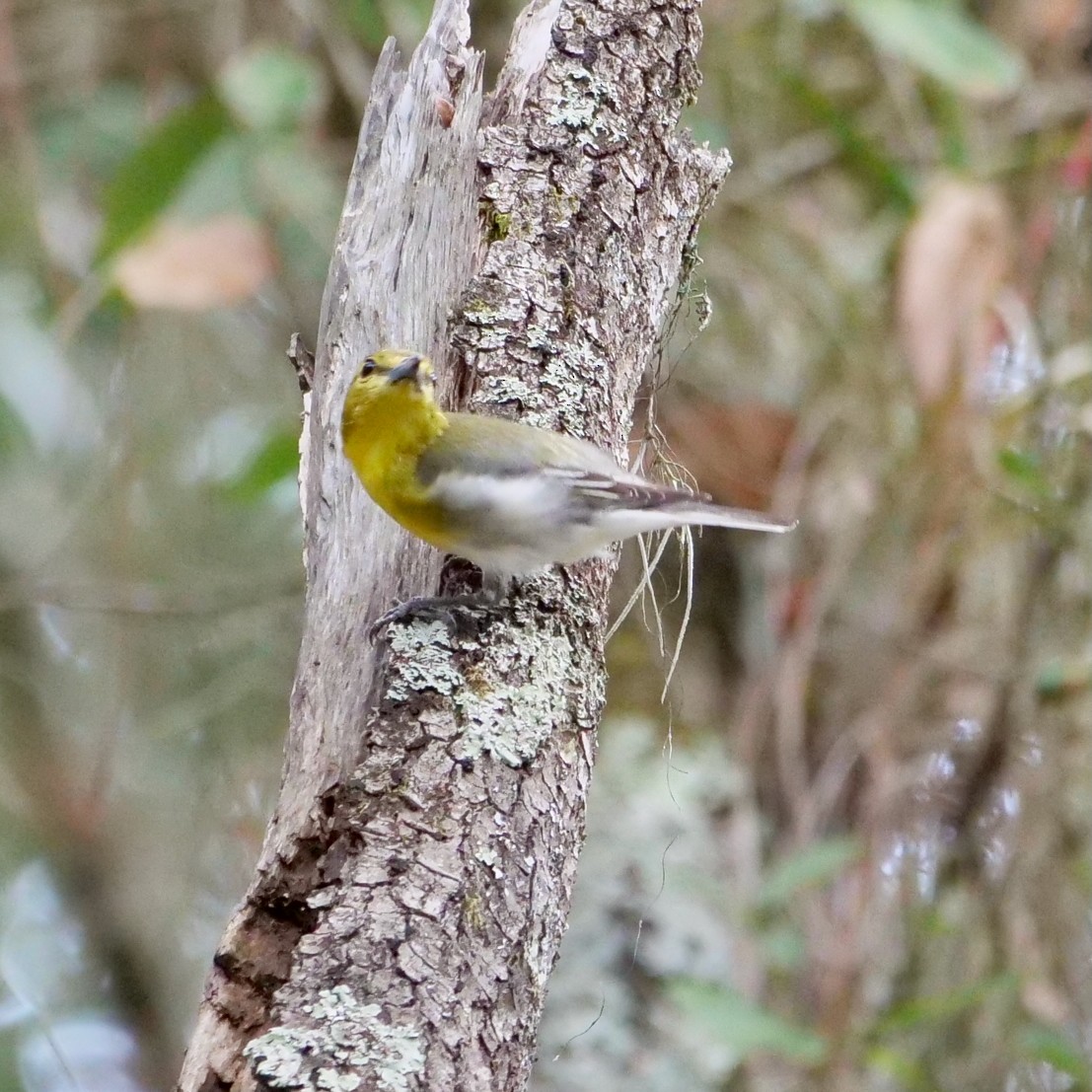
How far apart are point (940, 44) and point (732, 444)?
1.05 metres

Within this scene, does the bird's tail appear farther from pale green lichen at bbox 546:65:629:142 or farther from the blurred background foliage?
the blurred background foliage

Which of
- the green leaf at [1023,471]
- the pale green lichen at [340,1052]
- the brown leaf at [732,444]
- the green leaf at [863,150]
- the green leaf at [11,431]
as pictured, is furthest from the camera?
the green leaf at [863,150]

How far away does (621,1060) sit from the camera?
3109 mm

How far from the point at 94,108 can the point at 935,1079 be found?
3240 mm

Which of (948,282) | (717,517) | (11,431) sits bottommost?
(717,517)

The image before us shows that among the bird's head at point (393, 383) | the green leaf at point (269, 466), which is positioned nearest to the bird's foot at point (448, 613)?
the bird's head at point (393, 383)

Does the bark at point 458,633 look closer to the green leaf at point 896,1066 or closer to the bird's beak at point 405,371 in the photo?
the bird's beak at point 405,371

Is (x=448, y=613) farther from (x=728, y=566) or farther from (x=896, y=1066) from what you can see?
(x=728, y=566)


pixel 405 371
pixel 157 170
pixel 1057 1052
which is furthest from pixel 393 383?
pixel 1057 1052

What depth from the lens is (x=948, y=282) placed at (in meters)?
3.34

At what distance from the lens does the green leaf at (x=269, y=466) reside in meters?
2.99

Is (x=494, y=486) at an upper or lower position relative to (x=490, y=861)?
upper

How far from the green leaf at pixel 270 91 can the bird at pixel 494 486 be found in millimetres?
1156

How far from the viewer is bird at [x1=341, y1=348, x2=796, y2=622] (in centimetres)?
199
